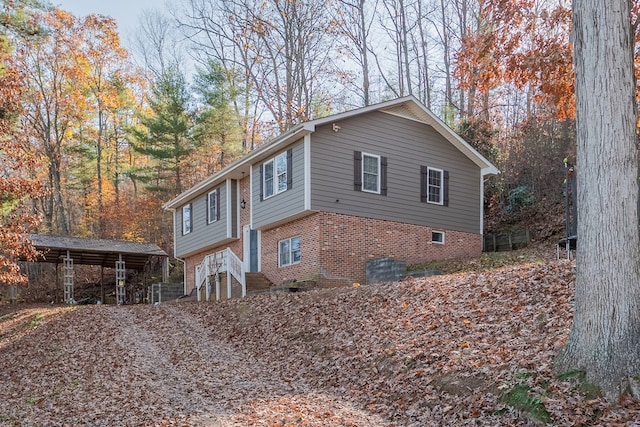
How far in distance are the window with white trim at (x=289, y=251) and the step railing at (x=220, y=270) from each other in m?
1.45

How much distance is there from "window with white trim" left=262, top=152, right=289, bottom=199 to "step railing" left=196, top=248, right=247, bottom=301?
2.29m

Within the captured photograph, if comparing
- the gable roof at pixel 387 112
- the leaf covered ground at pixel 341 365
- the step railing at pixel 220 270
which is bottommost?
the leaf covered ground at pixel 341 365

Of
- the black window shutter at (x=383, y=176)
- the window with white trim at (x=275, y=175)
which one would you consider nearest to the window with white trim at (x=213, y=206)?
the window with white trim at (x=275, y=175)

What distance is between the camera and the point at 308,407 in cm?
731

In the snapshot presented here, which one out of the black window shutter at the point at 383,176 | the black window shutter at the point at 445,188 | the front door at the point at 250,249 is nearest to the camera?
the black window shutter at the point at 383,176

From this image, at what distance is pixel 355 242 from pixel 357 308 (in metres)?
5.78

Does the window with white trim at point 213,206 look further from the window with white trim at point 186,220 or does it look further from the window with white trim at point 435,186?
the window with white trim at point 435,186

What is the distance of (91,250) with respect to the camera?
2444 centimetres

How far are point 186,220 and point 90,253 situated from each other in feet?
15.6

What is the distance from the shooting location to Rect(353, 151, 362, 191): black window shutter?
17.0 metres

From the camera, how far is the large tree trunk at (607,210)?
19.2ft

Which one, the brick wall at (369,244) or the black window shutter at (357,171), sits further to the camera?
the black window shutter at (357,171)

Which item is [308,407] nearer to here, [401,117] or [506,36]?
[506,36]

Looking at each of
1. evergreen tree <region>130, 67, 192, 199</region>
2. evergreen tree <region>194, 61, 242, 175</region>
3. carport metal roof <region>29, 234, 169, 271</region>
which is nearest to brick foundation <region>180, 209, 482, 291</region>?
carport metal roof <region>29, 234, 169, 271</region>
